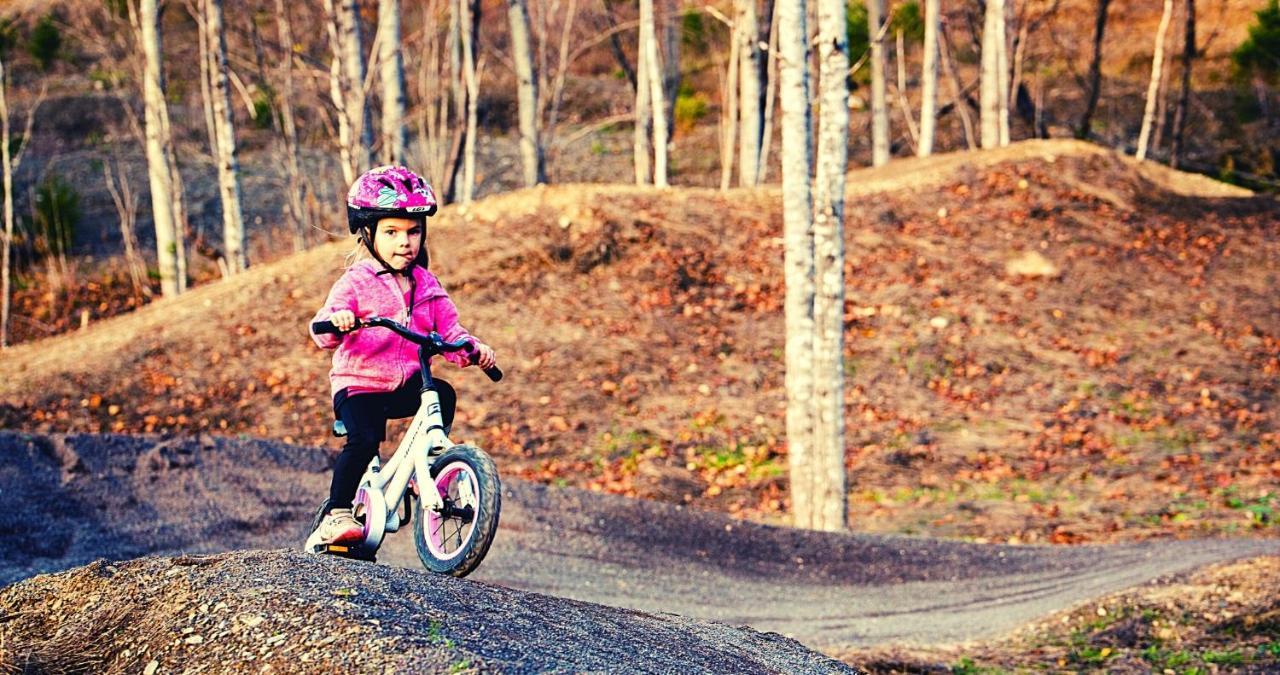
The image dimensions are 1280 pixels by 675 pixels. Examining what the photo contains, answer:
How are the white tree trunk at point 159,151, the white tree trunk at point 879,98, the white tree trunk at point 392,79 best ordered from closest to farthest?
the white tree trunk at point 392,79 < the white tree trunk at point 159,151 < the white tree trunk at point 879,98

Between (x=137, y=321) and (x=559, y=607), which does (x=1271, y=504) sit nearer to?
(x=559, y=607)

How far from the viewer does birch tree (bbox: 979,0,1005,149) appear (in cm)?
2353

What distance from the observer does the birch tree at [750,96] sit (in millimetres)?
21312

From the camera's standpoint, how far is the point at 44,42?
104ft

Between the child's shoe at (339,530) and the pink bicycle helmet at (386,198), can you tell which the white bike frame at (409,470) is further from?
the pink bicycle helmet at (386,198)

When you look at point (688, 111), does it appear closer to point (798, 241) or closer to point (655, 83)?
point (655, 83)

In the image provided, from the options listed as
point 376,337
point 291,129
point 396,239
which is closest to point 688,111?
point 291,129

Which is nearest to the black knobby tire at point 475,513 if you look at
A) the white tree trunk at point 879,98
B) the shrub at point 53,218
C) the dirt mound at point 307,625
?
the dirt mound at point 307,625

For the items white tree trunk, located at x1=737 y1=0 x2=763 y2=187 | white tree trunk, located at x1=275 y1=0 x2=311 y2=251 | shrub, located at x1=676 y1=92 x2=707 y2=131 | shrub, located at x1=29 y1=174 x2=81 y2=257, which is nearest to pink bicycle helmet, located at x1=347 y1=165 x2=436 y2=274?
white tree trunk, located at x1=737 y1=0 x2=763 y2=187

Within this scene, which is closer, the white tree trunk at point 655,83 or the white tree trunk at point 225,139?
the white tree trunk at point 225,139

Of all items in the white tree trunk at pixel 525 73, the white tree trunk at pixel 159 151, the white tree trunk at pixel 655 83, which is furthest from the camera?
the white tree trunk at pixel 655 83

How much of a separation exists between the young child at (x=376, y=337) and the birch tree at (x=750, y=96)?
16110mm

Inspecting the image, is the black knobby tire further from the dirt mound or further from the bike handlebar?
the bike handlebar

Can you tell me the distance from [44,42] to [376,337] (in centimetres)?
3061
